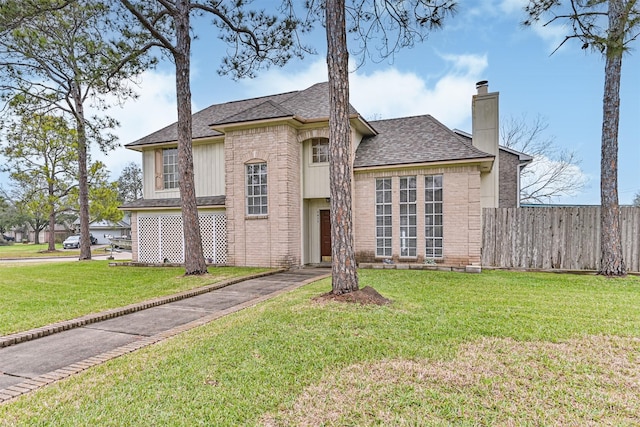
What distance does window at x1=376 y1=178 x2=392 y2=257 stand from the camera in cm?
1183

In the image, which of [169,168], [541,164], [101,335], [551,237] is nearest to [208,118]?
[169,168]

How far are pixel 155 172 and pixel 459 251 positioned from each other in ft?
40.0

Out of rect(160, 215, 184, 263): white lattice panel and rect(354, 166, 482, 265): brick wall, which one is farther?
rect(160, 215, 184, 263): white lattice panel

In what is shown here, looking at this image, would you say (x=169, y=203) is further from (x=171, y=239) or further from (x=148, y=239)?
(x=148, y=239)

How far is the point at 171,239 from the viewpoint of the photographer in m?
13.9

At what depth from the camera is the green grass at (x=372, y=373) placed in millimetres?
2713

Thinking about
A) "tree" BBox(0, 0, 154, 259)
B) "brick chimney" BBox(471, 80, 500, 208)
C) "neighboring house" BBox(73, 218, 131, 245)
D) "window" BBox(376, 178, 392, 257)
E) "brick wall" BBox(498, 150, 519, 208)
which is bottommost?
"neighboring house" BBox(73, 218, 131, 245)

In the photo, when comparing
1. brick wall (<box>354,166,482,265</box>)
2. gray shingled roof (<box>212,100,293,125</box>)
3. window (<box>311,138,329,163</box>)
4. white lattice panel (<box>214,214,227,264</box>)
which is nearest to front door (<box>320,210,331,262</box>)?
brick wall (<box>354,166,482,265</box>)

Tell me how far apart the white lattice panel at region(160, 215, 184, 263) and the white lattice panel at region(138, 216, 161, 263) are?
24 centimetres

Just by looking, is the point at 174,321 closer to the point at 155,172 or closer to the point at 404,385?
the point at 404,385

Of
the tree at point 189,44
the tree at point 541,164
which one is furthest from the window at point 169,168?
the tree at point 541,164

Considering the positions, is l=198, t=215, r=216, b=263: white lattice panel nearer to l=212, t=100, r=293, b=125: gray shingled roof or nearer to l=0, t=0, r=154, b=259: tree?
l=212, t=100, r=293, b=125: gray shingled roof

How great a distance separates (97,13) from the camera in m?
10.3

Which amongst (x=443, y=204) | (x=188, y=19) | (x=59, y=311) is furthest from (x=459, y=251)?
(x=188, y=19)
